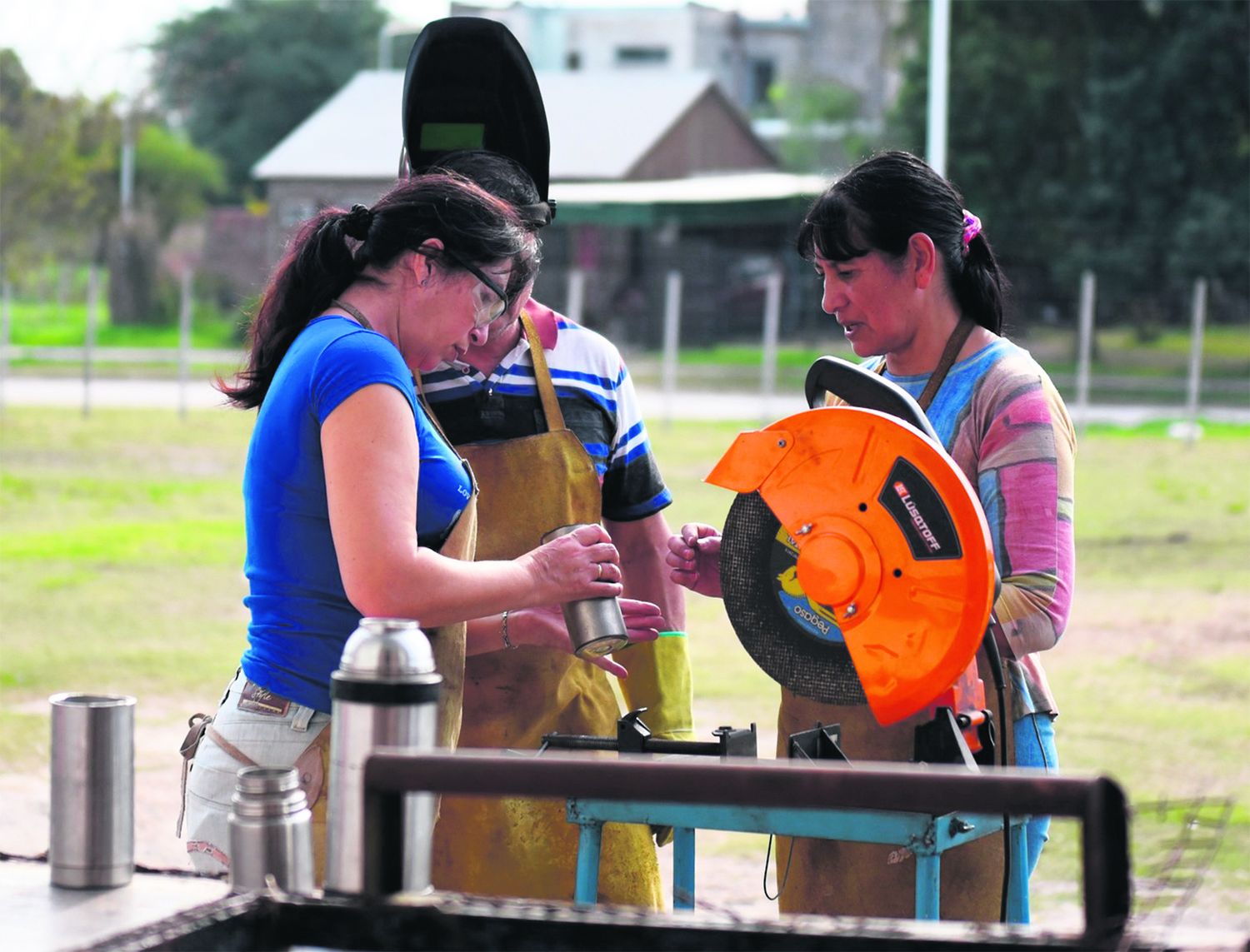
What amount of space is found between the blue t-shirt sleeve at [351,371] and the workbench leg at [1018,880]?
1234 mm

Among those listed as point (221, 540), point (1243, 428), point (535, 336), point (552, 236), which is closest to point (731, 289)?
point (552, 236)

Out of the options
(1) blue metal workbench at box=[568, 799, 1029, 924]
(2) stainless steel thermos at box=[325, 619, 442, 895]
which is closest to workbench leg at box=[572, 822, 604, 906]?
(1) blue metal workbench at box=[568, 799, 1029, 924]

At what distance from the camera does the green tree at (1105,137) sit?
2862 cm

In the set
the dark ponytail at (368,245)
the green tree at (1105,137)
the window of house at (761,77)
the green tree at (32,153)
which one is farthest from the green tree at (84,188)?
the window of house at (761,77)

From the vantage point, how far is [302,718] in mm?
2354

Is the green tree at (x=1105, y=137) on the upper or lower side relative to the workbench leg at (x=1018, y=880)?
upper

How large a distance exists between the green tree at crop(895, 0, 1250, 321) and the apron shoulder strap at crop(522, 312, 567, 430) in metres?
27.1

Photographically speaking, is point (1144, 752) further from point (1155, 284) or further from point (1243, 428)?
point (1155, 284)

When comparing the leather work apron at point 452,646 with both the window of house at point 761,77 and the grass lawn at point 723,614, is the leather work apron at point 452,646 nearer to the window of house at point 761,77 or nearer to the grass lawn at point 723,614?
the grass lawn at point 723,614

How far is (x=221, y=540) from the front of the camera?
37.9ft

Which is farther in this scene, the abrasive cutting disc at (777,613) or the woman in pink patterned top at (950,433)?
the woman in pink patterned top at (950,433)

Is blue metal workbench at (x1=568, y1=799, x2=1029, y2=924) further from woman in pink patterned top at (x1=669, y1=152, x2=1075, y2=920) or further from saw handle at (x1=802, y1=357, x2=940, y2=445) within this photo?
saw handle at (x1=802, y1=357, x2=940, y2=445)

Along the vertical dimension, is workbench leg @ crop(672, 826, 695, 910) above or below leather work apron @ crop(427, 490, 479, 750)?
below

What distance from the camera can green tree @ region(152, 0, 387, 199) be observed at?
194 ft
